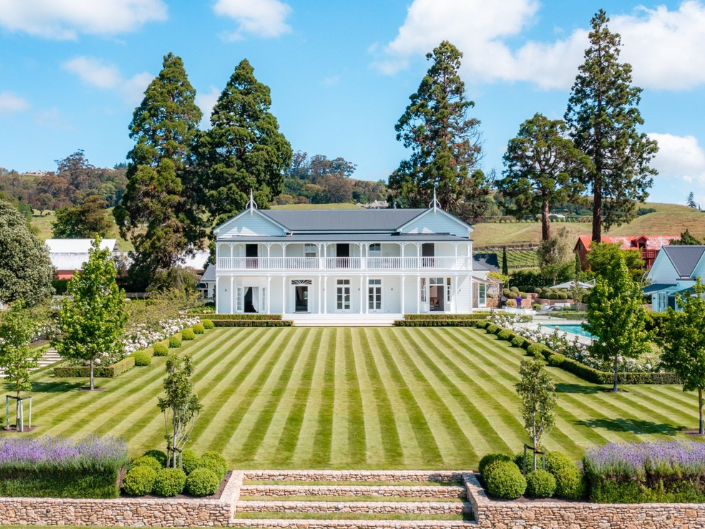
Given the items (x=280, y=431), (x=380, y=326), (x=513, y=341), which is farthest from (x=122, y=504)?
(x=380, y=326)

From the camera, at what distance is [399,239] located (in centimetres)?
4078

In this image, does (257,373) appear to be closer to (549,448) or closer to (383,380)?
(383,380)

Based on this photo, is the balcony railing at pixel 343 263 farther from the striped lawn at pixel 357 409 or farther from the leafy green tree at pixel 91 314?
the leafy green tree at pixel 91 314

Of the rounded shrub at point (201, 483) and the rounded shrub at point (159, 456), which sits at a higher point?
the rounded shrub at point (159, 456)

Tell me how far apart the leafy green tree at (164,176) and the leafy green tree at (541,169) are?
27159mm

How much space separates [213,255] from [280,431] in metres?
34.8

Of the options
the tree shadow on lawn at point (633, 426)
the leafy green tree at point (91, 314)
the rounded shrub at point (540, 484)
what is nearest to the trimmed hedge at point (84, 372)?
the leafy green tree at point (91, 314)

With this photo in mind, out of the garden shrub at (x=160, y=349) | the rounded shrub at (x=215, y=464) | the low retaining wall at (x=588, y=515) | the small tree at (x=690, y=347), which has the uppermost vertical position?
the small tree at (x=690, y=347)

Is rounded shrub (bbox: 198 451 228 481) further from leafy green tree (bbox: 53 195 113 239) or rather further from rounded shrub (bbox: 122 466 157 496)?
leafy green tree (bbox: 53 195 113 239)

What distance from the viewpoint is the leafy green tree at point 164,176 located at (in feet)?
158

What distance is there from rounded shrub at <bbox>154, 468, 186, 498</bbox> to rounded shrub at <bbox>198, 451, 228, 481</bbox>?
55 cm

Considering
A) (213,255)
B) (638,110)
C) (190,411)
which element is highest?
(638,110)

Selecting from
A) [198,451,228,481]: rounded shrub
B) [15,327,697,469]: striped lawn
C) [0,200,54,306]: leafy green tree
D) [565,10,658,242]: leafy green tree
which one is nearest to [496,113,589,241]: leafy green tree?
[565,10,658,242]: leafy green tree

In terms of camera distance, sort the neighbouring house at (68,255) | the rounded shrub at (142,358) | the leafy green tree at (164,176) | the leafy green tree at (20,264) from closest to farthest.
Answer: the rounded shrub at (142,358) < the leafy green tree at (20,264) < the leafy green tree at (164,176) < the neighbouring house at (68,255)
